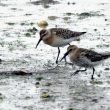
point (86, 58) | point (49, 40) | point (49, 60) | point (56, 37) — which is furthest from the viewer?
point (56, 37)

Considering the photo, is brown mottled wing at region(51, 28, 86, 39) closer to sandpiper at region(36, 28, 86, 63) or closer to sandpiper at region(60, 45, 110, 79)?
sandpiper at region(36, 28, 86, 63)

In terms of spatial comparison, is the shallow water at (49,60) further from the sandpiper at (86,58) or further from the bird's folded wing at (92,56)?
the bird's folded wing at (92,56)

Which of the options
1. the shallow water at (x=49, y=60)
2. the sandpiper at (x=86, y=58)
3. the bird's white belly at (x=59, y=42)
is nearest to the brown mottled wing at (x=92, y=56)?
the sandpiper at (x=86, y=58)

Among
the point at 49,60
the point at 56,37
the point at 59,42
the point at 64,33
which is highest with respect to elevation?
the point at 64,33

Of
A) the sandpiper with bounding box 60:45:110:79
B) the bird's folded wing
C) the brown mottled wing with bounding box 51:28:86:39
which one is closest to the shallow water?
the sandpiper with bounding box 60:45:110:79

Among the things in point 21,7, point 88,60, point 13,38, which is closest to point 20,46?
point 13,38

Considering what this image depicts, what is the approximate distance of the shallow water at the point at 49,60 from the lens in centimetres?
1188

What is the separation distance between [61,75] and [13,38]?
458cm

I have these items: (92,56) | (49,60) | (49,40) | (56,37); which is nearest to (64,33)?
(56,37)

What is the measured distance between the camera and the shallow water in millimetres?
11875

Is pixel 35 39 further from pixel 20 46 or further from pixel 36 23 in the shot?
pixel 36 23

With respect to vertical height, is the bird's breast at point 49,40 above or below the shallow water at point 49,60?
above

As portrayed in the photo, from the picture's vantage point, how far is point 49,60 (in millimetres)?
15812

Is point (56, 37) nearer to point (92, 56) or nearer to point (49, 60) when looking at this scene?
point (49, 60)
